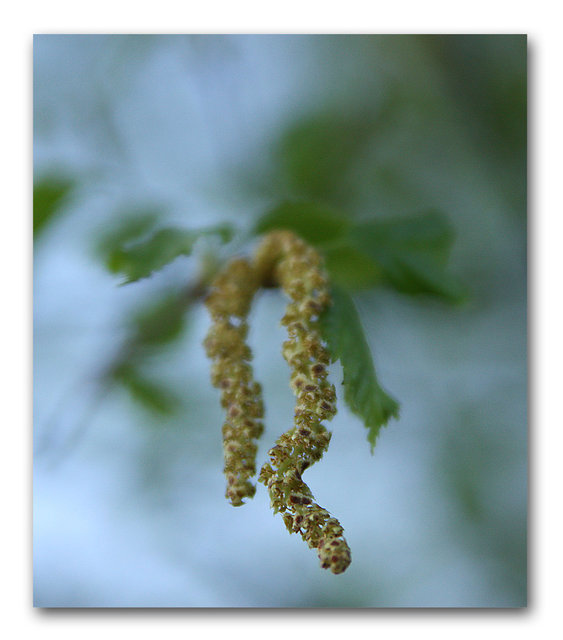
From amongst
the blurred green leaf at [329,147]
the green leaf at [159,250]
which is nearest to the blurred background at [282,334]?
the blurred green leaf at [329,147]

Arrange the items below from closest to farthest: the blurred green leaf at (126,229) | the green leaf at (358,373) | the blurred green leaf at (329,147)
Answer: the green leaf at (358,373), the blurred green leaf at (126,229), the blurred green leaf at (329,147)

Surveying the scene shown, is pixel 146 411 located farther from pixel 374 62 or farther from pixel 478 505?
pixel 374 62

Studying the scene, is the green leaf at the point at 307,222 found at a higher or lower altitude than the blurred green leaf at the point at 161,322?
higher

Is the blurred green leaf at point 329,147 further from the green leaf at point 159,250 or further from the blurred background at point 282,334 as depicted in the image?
the green leaf at point 159,250

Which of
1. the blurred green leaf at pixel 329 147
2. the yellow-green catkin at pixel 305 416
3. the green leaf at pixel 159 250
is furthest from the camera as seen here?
the blurred green leaf at pixel 329 147

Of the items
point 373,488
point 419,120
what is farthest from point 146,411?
point 419,120

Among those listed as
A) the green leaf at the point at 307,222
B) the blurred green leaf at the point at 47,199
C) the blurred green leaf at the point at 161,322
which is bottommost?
the blurred green leaf at the point at 161,322
